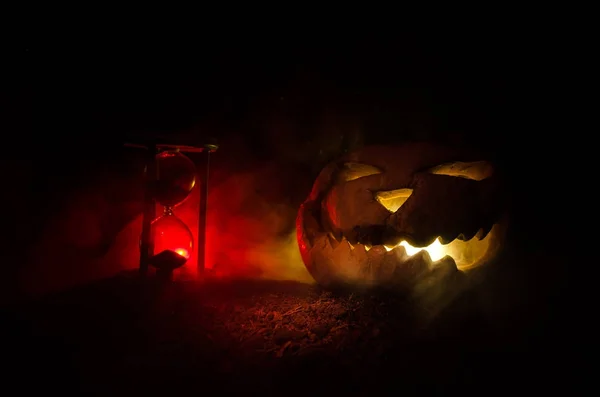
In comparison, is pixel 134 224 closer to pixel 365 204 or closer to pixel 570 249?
pixel 365 204

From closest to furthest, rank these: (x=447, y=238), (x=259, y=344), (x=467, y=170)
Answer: (x=259, y=344) → (x=447, y=238) → (x=467, y=170)

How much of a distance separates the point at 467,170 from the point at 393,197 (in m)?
0.74

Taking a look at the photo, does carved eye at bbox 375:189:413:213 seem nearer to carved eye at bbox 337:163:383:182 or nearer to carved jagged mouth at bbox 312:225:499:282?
carved eye at bbox 337:163:383:182

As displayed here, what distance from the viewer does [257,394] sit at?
9.77ft

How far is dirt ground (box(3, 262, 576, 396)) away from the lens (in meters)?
3.09

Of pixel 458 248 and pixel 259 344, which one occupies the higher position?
pixel 458 248

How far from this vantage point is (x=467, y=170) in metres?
4.60

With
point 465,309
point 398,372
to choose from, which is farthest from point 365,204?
point 398,372

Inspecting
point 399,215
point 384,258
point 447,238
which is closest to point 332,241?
point 384,258

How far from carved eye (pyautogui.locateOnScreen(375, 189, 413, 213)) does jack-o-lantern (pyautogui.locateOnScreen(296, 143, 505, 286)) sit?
1 cm

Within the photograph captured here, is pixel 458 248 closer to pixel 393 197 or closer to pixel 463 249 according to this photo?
pixel 463 249

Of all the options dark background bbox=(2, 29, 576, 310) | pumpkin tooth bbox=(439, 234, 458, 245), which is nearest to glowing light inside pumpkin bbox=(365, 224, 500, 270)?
pumpkin tooth bbox=(439, 234, 458, 245)

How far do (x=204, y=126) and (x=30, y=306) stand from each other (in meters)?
2.82

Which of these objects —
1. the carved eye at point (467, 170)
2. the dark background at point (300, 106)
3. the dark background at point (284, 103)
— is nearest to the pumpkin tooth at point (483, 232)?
the carved eye at point (467, 170)
